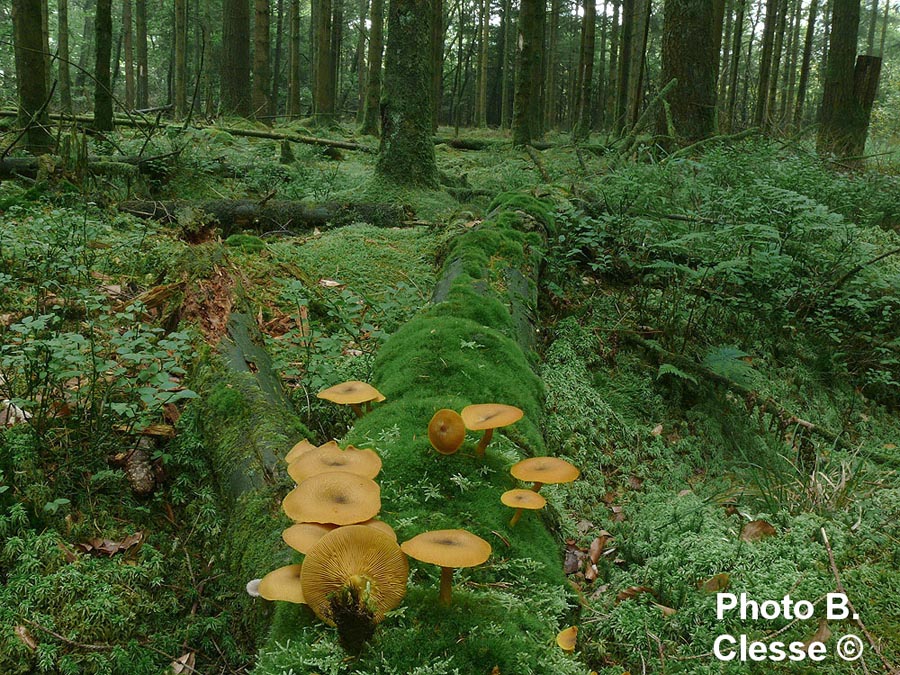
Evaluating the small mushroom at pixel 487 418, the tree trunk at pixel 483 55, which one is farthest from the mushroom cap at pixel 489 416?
Result: the tree trunk at pixel 483 55

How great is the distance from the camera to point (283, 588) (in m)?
1.74

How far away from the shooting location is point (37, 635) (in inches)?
90.4

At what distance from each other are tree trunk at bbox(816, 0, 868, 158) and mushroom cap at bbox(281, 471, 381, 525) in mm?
12902

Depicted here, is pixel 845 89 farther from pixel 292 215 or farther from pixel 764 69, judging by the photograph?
pixel 292 215

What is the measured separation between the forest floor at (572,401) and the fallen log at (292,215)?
0.32 feet

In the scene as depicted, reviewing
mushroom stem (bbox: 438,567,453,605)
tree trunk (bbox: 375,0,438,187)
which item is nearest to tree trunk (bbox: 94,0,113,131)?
→ tree trunk (bbox: 375,0,438,187)

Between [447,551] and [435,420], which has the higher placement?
[435,420]

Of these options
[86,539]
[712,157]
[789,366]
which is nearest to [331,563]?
[86,539]

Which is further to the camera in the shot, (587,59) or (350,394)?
(587,59)

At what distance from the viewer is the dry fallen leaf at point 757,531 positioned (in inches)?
A: 106

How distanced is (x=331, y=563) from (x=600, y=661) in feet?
4.36

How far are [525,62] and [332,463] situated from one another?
42.2 feet

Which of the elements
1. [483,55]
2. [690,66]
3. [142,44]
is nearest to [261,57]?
→ [690,66]

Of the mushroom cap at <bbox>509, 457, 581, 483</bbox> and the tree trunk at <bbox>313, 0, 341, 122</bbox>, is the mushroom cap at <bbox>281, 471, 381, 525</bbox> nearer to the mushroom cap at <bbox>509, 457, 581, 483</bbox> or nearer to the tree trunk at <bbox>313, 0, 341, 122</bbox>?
the mushroom cap at <bbox>509, 457, 581, 483</bbox>
